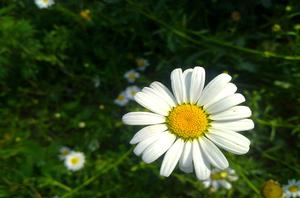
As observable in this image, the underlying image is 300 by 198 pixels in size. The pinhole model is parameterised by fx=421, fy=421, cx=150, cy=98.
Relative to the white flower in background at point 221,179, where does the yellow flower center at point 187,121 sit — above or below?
below

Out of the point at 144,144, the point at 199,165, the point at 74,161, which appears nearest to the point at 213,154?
the point at 199,165

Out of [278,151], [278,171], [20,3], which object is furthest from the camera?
[20,3]

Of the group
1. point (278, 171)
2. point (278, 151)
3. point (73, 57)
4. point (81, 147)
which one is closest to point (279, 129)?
A: point (278, 151)

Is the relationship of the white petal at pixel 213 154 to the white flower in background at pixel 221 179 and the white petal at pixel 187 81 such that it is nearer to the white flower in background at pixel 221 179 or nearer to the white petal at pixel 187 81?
the white petal at pixel 187 81

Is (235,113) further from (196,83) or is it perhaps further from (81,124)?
(81,124)

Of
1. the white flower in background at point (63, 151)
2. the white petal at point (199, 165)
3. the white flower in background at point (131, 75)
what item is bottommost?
the white petal at point (199, 165)

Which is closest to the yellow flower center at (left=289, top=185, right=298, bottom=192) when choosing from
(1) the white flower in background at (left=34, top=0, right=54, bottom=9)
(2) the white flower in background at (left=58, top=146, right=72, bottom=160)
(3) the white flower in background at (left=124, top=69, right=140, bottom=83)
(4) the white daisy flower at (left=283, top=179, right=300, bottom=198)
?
(4) the white daisy flower at (left=283, top=179, right=300, bottom=198)

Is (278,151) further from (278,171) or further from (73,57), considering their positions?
(73,57)

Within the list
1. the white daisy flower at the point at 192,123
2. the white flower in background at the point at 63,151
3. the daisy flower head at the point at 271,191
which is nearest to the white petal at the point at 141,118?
the white daisy flower at the point at 192,123
